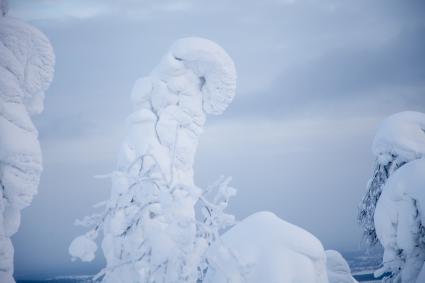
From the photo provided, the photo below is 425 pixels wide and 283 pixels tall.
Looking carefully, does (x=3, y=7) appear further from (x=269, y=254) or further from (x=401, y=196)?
(x=401, y=196)

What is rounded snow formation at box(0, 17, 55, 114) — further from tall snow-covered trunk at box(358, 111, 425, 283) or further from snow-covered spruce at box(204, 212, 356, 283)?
tall snow-covered trunk at box(358, 111, 425, 283)

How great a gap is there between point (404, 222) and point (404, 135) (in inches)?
80.6

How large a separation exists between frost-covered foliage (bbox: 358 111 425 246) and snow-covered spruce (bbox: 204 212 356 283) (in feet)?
18.4

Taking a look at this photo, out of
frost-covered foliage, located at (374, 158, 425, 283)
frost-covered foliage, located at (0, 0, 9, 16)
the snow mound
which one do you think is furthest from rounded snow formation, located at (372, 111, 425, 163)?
frost-covered foliage, located at (0, 0, 9, 16)

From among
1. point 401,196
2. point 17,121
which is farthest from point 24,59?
point 401,196

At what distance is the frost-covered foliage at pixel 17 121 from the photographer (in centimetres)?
406

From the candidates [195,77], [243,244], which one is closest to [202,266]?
[243,244]

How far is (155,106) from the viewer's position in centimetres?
807

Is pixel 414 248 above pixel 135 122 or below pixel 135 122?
below

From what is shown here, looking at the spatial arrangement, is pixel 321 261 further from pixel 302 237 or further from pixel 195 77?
pixel 195 77

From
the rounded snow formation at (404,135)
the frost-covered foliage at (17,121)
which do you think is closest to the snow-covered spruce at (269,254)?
the frost-covered foliage at (17,121)

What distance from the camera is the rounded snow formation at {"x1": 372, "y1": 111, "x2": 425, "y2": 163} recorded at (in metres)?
9.95

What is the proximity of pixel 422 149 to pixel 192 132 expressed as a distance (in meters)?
5.15

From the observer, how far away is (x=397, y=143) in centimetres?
1013
